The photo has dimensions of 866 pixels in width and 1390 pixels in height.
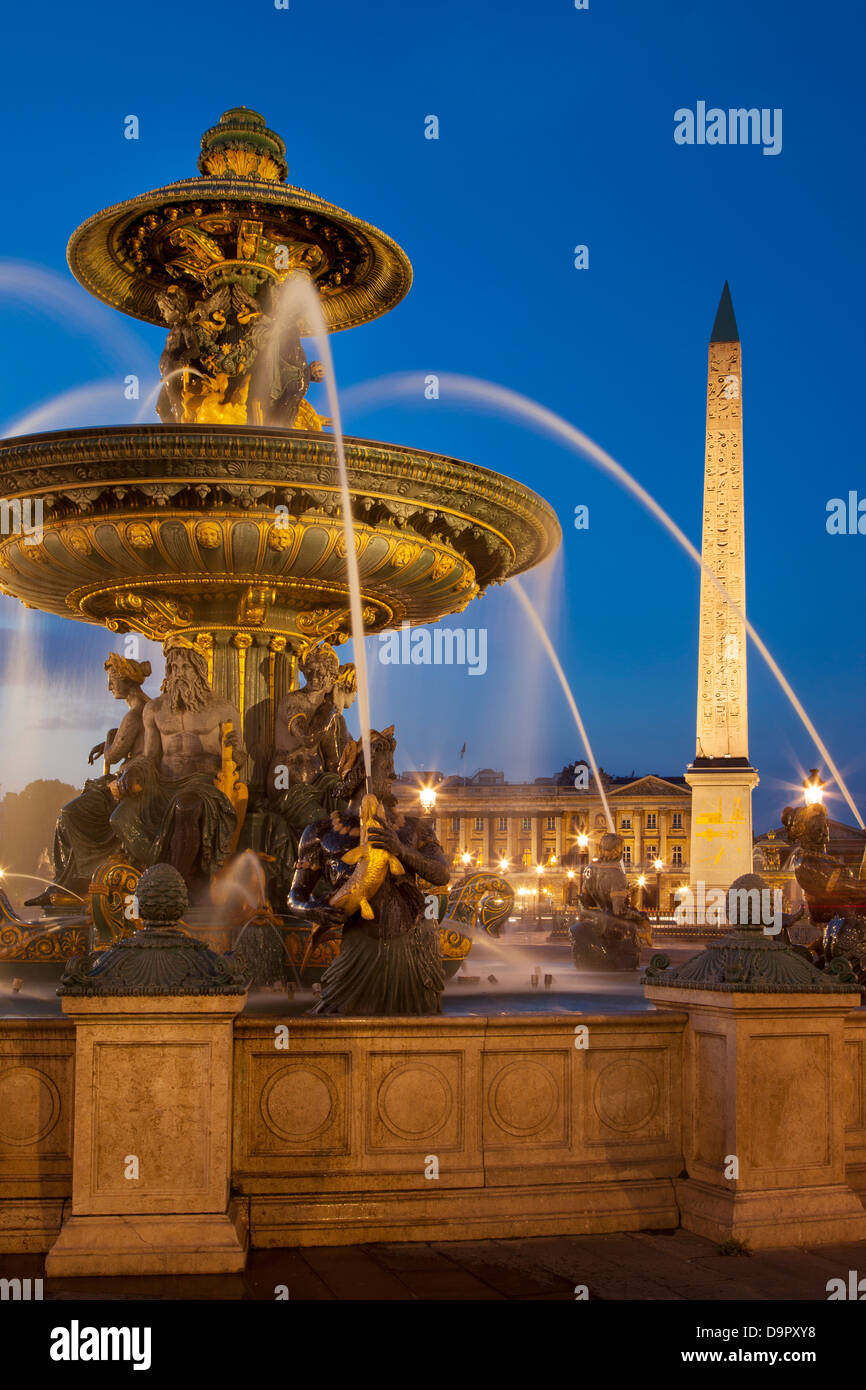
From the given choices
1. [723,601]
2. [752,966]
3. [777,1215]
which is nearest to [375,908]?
[752,966]

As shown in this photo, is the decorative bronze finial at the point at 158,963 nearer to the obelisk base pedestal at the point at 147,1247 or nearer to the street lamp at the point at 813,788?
the obelisk base pedestal at the point at 147,1247

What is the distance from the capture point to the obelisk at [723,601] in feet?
124

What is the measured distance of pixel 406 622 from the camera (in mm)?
13453

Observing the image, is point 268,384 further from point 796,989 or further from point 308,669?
point 796,989

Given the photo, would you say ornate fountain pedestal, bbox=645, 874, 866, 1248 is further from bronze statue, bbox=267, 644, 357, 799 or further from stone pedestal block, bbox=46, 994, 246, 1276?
bronze statue, bbox=267, 644, 357, 799

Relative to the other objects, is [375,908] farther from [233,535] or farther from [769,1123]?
[233,535]

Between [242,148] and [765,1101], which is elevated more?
[242,148]

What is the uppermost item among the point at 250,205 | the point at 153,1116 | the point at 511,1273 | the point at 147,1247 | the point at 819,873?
the point at 250,205

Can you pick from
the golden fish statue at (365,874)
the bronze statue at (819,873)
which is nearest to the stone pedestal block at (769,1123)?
the golden fish statue at (365,874)

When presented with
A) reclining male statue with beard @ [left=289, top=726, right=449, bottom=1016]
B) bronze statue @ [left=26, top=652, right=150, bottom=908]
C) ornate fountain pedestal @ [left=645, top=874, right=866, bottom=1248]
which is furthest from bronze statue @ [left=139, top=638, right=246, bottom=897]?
ornate fountain pedestal @ [left=645, top=874, right=866, bottom=1248]

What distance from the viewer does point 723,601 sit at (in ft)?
123

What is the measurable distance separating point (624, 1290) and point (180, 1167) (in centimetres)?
174

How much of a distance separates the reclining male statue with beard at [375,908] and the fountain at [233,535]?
4.80 ft

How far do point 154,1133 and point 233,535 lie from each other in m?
5.87
